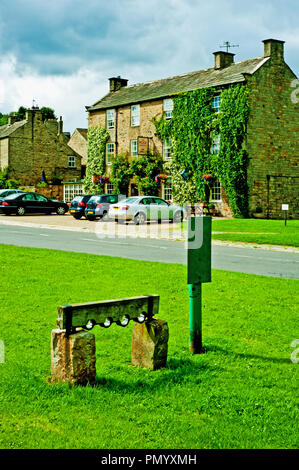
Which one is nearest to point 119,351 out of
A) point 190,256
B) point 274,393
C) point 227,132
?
point 190,256

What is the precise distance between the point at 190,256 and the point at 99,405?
6.67ft

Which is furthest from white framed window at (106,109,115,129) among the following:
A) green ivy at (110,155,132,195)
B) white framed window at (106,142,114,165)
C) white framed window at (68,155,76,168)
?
white framed window at (68,155,76,168)

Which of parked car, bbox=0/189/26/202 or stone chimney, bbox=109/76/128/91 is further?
stone chimney, bbox=109/76/128/91

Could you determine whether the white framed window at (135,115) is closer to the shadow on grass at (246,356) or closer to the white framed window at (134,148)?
the white framed window at (134,148)

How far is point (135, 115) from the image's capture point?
4450 centimetres

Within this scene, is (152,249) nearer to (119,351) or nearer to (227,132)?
(119,351)

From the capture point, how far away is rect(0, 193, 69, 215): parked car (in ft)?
127

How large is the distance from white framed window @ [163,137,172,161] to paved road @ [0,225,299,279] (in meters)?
20.7

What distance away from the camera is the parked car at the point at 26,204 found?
38.8 m

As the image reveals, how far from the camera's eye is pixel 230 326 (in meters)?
7.35

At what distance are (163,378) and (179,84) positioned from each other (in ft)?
126

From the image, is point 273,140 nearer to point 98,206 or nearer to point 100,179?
point 98,206

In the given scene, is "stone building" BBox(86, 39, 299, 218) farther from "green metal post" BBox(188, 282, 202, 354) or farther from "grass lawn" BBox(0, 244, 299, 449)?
"green metal post" BBox(188, 282, 202, 354)

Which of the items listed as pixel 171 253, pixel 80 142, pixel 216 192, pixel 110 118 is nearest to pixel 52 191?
pixel 110 118
